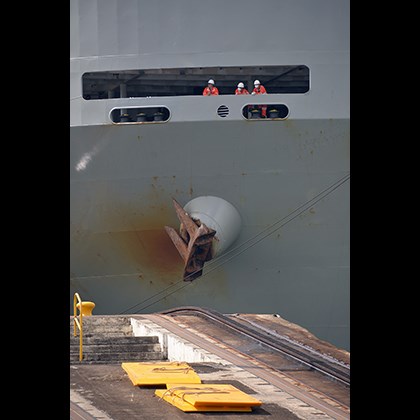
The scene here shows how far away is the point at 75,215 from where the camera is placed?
57.3 feet

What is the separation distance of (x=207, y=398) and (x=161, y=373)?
1282 millimetres

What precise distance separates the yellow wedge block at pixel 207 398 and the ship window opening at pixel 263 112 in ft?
26.9

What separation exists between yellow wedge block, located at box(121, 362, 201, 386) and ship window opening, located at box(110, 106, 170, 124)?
7383 mm

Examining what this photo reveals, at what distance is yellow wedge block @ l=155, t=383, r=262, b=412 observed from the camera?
8336 mm

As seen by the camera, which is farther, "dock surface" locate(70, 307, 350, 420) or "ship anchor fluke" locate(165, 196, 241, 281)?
"ship anchor fluke" locate(165, 196, 241, 281)

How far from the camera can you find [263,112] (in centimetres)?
1692

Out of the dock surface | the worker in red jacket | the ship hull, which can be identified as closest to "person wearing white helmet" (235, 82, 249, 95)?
the worker in red jacket

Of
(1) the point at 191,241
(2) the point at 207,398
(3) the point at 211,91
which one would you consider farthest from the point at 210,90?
(2) the point at 207,398

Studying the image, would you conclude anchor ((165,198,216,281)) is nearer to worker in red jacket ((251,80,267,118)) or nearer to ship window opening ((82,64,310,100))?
worker in red jacket ((251,80,267,118))

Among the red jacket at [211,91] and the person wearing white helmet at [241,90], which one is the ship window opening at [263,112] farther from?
the red jacket at [211,91]

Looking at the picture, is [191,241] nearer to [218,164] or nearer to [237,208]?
[237,208]
